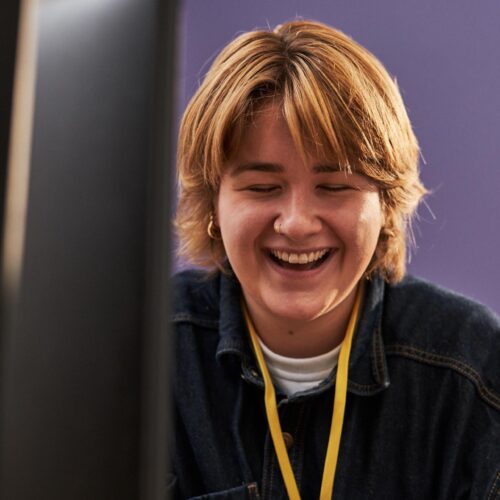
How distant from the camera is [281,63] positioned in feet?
3.73

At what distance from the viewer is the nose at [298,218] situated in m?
1.08

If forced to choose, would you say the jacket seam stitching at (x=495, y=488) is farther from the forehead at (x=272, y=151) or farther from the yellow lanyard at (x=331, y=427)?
the forehead at (x=272, y=151)

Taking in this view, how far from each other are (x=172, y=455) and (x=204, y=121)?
0.49m

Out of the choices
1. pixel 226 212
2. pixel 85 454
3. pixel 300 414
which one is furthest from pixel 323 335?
pixel 85 454

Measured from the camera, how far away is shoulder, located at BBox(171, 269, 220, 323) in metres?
1.30

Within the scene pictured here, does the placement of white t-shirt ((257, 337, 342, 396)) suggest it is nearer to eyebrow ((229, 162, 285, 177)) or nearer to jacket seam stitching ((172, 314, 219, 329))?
jacket seam stitching ((172, 314, 219, 329))

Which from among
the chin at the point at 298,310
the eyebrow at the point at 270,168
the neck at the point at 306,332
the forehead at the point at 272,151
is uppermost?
the forehead at the point at 272,151

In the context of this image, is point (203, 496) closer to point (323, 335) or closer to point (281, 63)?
point (323, 335)

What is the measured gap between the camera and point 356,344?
1.19 metres

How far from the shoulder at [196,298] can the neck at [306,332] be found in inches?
4.5

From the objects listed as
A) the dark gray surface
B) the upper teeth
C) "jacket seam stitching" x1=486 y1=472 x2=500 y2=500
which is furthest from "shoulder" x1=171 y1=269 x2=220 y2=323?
the dark gray surface

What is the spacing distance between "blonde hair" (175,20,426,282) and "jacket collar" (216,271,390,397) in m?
0.06

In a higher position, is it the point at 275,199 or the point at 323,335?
the point at 275,199

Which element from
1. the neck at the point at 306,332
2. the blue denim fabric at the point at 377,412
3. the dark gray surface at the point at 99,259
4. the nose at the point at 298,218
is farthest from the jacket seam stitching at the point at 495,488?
the dark gray surface at the point at 99,259
